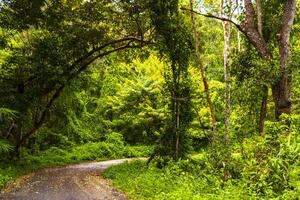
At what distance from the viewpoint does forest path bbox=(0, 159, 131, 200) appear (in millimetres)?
13094

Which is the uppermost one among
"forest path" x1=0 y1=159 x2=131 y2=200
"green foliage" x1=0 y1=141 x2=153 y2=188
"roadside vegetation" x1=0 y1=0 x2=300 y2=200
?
"roadside vegetation" x1=0 y1=0 x2=300 y2=200

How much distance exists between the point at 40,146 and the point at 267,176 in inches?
829

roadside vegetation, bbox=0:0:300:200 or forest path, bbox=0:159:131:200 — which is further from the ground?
roadside vegetation, bbox=0:0:300:200

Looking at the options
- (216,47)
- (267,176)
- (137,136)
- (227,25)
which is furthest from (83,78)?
(216,47)

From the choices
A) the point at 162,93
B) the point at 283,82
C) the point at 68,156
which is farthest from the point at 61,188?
the point at 68,156

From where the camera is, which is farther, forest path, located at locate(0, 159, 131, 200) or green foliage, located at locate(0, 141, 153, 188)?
green foliage, located at locate(0, 141, 153, 188)

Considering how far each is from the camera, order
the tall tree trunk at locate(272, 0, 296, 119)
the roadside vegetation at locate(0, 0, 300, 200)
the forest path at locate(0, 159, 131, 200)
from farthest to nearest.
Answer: the forest path at locate(0, 159, 131, 200) → the tall tree trunk at locate(272, 0, 296, 119) → the roadside vegetation at locate(0, 0, 300, 200)

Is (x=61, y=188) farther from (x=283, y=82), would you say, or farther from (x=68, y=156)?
(x=68, y=156)

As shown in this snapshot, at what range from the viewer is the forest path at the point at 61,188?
13094 millimetres

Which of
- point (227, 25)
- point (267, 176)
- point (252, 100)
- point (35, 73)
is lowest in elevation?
point (267, 176)

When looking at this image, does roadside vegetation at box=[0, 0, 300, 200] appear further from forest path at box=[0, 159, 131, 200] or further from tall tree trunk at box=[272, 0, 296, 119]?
forest path at box=[0, 159, 131, 200]

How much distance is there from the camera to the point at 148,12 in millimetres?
18094

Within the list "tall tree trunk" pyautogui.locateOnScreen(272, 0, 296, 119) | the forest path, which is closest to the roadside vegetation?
"tall tree trunk" pyautogui.locateOnScreen(272, 0, 296, 119)

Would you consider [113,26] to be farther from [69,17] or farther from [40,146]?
[40,146]
